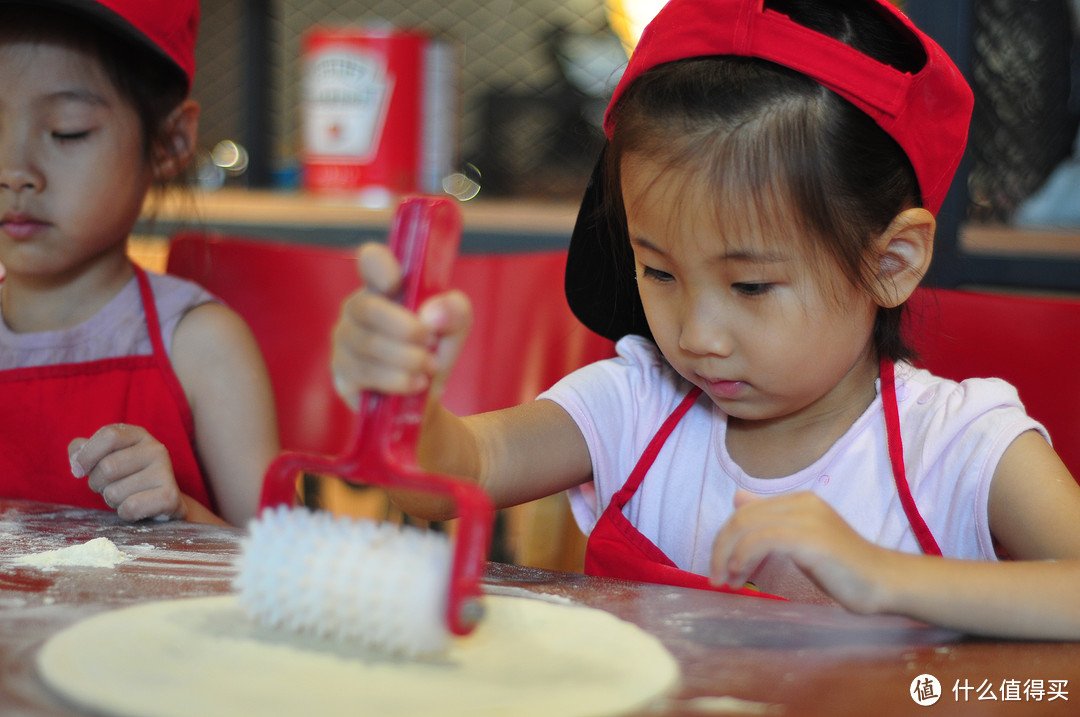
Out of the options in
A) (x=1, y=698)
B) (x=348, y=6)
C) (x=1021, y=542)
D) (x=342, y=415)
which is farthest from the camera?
(x=348, y=6)

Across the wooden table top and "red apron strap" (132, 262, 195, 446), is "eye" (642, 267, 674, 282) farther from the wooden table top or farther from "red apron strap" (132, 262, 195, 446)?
"red apron strap" (132, 262, 195, 446)

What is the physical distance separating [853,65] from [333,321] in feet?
2.50

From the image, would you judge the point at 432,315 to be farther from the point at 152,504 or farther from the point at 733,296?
the point at 152,504

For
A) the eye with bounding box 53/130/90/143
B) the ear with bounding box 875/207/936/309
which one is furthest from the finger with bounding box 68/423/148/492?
the ear with bounding box 875/207/936/309

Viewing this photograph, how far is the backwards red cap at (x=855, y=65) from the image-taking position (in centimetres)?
85

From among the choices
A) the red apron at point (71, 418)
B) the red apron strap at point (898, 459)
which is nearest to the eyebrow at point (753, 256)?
the red apron strap at point (898, 459)

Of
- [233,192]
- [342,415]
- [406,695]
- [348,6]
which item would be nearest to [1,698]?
[406,695]

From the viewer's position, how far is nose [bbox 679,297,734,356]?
2.83ft

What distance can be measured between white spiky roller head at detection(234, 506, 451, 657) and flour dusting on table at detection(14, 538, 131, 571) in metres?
0.20

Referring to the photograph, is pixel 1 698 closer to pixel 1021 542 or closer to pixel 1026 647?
pixel 1026 647

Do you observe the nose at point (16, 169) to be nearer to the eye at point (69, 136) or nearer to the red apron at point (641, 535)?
the eye at point (69, 136)

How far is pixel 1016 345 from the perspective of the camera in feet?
3.38

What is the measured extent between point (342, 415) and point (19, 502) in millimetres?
475

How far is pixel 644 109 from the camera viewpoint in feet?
3.08
